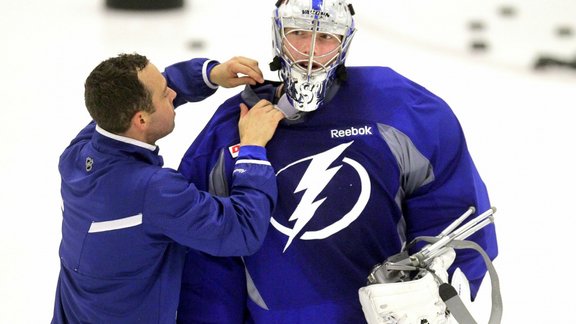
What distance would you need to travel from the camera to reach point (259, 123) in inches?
88.5

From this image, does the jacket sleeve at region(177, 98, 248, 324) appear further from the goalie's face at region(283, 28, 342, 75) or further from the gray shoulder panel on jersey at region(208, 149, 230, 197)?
the goalie's face at region(283, 28, 342, 75)

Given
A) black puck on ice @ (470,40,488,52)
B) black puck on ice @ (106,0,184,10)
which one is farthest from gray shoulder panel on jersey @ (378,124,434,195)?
black puck on ice @ (106,0,184,10)

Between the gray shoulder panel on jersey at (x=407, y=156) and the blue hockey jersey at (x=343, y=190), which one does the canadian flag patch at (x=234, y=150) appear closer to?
the blue hockey jersey at (x=343, y=190)

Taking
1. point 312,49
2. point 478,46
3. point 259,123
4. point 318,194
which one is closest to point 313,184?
point 318,194

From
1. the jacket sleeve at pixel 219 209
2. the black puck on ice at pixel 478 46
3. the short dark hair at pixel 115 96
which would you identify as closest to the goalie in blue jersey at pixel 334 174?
the jacket sleeve at pixel 219 209

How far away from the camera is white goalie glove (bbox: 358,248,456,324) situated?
6.73ft


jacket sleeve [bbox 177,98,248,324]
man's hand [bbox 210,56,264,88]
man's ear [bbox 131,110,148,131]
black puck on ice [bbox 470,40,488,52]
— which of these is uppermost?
black puck on ice [bbox 470,40,488,52]

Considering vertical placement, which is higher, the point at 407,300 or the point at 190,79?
the point at 190,79

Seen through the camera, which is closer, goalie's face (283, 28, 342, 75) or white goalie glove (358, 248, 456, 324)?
white goalie glove (358, 248, 456, 324)

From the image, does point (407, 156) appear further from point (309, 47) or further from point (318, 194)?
point (309, 47)

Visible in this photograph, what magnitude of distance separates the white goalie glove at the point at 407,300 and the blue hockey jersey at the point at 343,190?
204mm

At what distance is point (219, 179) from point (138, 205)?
0.26 metres

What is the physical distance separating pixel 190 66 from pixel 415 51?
1833mm

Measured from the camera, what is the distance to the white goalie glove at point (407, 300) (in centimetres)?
205
